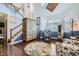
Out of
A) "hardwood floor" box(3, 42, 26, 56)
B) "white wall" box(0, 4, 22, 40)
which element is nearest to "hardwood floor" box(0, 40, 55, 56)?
"hardwood floor" box(3, 42, 26, 56)

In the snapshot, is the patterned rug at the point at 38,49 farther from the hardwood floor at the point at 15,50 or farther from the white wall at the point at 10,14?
the white wall at the point at 10,14

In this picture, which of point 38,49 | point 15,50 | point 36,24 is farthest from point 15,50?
point 36,24

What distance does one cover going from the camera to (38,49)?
2.07 meters

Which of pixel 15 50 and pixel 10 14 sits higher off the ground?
pixel 10 14

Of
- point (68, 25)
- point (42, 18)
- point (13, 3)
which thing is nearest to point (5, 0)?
point (13, 3)

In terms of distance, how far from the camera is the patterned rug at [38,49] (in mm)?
2055

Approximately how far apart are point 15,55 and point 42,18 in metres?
0.69

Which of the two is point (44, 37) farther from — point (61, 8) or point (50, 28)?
point (61, 8)

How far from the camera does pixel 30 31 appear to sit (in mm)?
2047

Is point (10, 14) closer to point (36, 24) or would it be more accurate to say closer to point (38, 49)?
point (36, 24)

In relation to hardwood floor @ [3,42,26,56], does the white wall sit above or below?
above

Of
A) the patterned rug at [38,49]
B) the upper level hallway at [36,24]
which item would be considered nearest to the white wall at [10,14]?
the upper level hallway at [36,24]

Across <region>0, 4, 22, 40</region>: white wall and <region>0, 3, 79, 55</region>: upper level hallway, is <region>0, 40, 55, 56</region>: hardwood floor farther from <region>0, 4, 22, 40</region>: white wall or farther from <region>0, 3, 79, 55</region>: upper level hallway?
<region>0, 4, 22, 40</region>: white wall

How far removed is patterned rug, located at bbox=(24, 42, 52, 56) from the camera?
205cm
